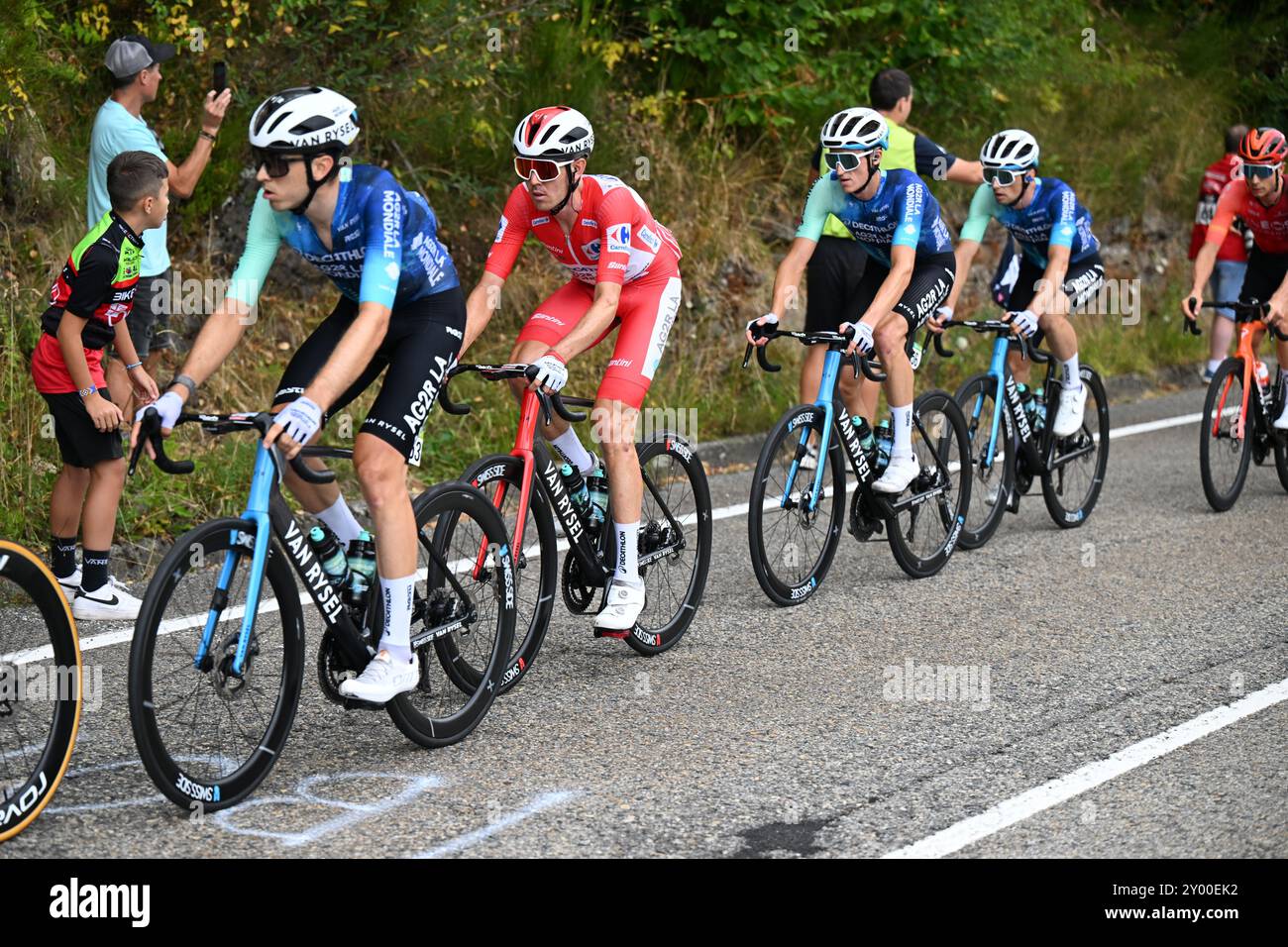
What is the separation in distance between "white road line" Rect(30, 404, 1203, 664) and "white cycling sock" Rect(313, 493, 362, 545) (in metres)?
0.39

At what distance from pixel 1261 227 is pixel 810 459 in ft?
13.2

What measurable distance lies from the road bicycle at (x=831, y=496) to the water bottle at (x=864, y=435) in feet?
0.06

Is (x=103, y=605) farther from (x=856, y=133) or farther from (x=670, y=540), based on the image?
(x=856, y=133)

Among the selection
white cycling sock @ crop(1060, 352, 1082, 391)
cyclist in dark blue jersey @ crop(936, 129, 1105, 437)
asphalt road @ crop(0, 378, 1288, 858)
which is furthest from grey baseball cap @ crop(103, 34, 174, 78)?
white cycling sock @ crop(1060, 352, 1082, 391)

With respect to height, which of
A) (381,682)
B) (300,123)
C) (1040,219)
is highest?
(1040,219)

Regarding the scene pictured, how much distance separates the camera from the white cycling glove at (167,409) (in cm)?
439

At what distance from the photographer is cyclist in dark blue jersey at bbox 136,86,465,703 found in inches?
186

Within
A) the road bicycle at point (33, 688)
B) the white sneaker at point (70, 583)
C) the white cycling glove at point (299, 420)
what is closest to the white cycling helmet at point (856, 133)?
the white cycling glove at point (299, 420)

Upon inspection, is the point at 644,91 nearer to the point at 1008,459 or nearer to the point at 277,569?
the point at 1008,459

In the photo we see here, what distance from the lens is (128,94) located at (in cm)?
A: 771

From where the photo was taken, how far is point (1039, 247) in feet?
28.9

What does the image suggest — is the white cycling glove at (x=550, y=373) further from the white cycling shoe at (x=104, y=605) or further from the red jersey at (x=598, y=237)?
the white cycling shoe at (x=104, y=605)

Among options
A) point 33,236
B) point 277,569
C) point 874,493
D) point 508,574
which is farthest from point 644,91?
point 277,569

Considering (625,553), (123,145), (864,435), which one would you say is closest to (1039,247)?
(864,435)
